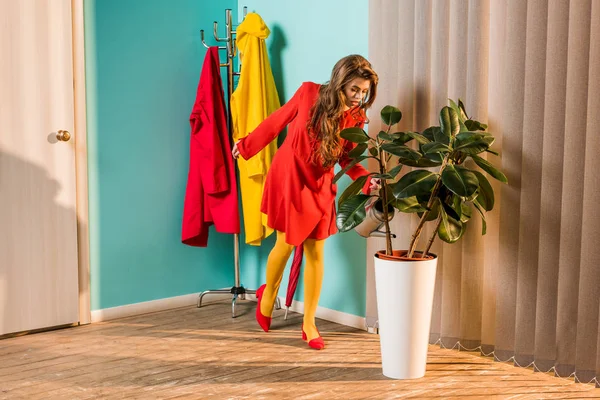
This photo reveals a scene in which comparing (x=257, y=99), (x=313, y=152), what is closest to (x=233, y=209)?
(x=257, y=99)

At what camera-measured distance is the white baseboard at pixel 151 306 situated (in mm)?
3665

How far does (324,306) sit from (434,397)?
120 centimetres

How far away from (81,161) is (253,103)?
0.93m

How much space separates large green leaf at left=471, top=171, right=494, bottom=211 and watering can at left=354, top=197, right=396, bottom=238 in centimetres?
38

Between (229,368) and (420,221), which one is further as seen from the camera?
(229,368)

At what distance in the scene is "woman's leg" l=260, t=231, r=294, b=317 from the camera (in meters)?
3.29

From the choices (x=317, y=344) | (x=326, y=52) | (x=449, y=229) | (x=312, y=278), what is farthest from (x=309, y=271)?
(x=326, y=52)

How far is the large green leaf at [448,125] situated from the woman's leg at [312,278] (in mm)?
821

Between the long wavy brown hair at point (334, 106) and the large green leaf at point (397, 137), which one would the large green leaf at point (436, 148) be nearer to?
the large green leaf at point (397, 137)

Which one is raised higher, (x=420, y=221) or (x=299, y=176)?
(x=299, y=176)

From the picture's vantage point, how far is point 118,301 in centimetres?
372

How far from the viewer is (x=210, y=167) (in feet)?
12.4

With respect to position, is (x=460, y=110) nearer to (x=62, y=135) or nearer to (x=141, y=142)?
(x=141, y=142)

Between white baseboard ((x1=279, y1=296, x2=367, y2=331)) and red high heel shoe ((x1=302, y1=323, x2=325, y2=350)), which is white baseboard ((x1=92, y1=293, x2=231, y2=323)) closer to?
white baseboard ((x1=279, y1=296, x2=367, y2=331))
